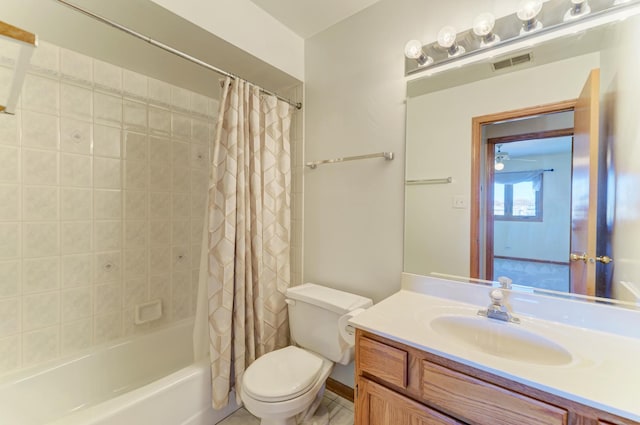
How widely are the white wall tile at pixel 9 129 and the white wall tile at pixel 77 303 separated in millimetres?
860

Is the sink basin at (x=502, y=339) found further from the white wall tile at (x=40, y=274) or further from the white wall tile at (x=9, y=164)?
the white wall tile at (x=9, y=164)

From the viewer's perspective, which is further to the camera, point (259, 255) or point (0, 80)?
point (259, 255)

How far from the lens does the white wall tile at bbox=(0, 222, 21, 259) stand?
56.0 inches

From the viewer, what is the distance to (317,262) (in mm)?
1970

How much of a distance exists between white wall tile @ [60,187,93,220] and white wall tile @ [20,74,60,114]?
0.45m

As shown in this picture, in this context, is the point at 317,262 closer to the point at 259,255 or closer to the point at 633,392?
the point at 259,255

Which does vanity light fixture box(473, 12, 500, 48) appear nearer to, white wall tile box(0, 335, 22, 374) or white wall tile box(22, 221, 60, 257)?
white wall tile box(22, 221, 60, 257)

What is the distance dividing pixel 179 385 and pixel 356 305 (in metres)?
1.00

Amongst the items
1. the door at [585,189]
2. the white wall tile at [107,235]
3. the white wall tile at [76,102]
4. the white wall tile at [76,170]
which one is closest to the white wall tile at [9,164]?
the white wall tile at [76,170]

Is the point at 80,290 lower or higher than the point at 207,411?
higher

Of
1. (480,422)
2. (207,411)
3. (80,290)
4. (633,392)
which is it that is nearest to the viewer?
(633,392)

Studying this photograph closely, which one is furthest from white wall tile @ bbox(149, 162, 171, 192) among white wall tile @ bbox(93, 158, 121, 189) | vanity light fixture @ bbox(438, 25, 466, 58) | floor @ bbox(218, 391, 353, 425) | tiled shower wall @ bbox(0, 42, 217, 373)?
vanity light fixture @ bbox(438, 25, 466, 58)

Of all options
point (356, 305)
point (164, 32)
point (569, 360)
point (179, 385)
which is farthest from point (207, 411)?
point (164, 32)

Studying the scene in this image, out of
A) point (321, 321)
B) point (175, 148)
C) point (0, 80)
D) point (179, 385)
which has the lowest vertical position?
point (179, 385)
